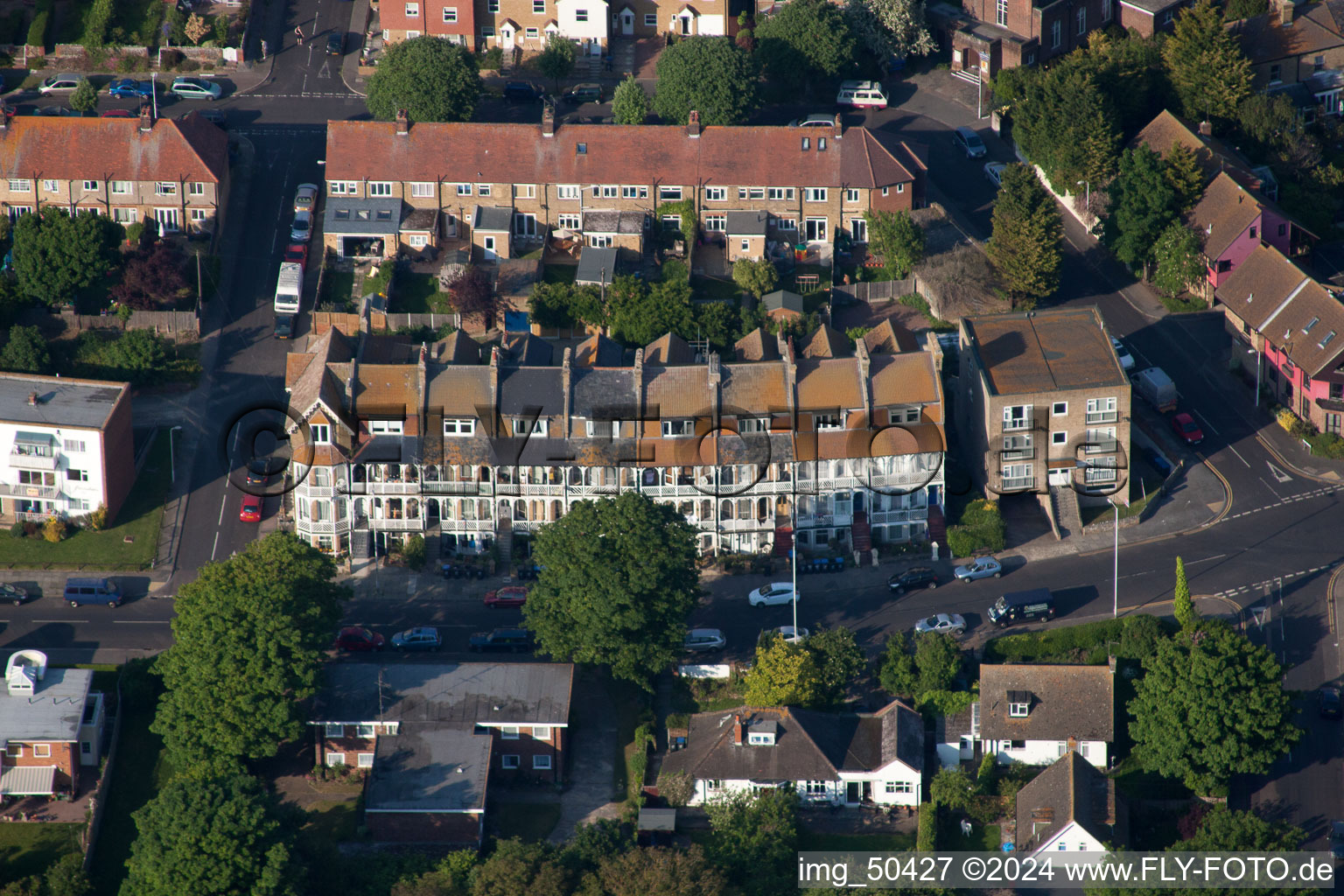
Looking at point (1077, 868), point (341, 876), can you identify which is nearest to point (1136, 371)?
point (1077, 868)

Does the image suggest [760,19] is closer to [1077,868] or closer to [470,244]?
[470,244]

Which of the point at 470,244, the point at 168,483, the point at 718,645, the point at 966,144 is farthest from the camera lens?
the point at 966,144

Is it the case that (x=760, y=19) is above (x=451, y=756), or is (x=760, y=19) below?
above

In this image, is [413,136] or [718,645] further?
[413,136]

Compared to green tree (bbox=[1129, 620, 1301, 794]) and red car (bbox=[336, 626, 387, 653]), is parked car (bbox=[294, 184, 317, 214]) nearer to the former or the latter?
red car (bbox=[336, 626, 387, 653])

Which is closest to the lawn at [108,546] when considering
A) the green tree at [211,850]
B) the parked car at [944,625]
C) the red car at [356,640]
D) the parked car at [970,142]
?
the red car at [356,640]

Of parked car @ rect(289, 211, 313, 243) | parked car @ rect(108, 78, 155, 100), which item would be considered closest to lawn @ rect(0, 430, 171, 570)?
parked car @ rect(289, 211, 313, 243)

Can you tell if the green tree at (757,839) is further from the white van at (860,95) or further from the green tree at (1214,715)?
the white van at (860,95)
